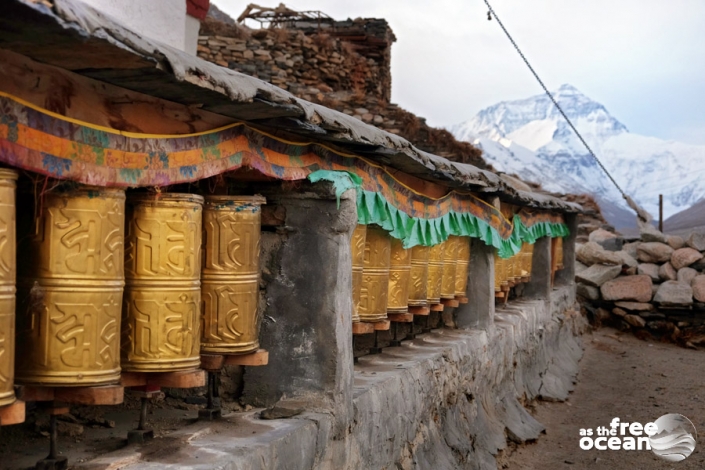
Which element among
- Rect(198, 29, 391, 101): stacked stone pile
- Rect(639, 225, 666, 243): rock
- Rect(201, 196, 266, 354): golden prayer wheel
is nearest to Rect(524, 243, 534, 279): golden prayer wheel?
Rect(198, 29, 391, 101): stacked stone pile

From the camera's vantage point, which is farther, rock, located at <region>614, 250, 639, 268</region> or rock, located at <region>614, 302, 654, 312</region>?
rock, located at <region>614, 250, 639, 268</region>

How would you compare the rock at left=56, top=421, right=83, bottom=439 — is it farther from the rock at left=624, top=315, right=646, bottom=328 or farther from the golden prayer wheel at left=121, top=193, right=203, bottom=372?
the rock at left=624, top=315, right=646, bottom=328

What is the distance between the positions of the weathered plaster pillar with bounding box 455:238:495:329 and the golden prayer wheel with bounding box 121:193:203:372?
4.83 meters

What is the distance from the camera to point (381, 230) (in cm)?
539

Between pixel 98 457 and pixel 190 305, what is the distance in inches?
24.2

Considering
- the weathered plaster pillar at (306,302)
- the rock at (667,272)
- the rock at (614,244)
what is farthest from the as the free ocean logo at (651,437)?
the rock at (614,244)

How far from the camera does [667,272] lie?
15469 mm

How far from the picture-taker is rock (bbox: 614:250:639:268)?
15.7 m

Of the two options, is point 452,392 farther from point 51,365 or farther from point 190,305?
point 51,365

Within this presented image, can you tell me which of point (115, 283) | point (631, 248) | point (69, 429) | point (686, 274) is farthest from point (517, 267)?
point (115, 283)

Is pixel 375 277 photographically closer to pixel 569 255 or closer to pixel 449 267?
pixel 449 267

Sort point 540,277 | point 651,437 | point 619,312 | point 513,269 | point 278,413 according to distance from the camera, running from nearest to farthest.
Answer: point 278,413 < point 651,437 < point 513,269 < point 540,277 < point 619,312

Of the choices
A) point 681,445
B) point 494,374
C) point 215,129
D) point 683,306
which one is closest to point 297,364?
point 215,129

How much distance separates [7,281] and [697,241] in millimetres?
15103
